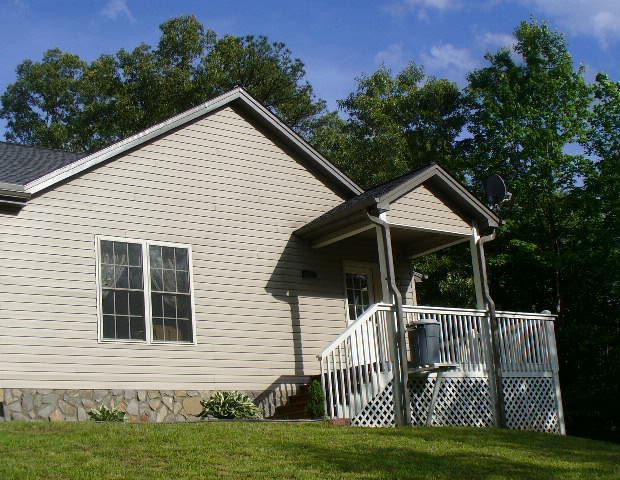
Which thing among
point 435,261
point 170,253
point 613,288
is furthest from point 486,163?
point 170,253

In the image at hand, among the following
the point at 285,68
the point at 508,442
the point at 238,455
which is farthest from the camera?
the point at 285,68

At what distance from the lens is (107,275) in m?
13.6

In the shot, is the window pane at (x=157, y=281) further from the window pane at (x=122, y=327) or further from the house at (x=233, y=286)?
the window pane at (x=122, y=327)

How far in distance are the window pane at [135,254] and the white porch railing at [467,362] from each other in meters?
3.41

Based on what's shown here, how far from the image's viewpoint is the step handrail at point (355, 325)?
12.9 m

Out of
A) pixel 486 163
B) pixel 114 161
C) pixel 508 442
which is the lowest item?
pixel 508 442

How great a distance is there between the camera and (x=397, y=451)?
33.1 feet

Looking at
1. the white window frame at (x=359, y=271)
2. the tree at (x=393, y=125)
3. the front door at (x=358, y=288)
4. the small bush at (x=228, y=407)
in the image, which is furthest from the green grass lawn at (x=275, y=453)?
the tree at (x=393, y=125)

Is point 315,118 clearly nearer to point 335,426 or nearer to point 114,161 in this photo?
point 114,161

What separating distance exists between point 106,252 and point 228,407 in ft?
10.3

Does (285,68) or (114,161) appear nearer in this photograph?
(114,161)

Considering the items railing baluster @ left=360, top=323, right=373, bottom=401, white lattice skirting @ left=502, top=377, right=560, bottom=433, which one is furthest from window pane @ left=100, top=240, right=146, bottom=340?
white lattice skirting @ left=502, top=377, right=560, bottom=433

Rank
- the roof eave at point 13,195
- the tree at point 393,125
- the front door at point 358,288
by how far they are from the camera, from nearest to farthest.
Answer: the roof eave at point 13,195 < the front door at point 358,288 < the tree at point 393,125

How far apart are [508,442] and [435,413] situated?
264 cm
